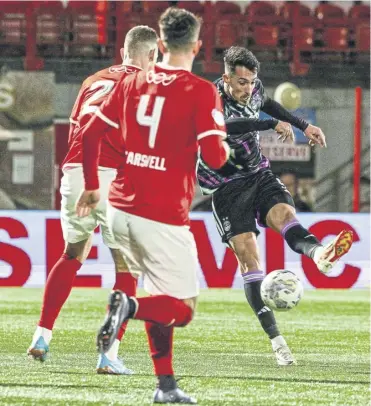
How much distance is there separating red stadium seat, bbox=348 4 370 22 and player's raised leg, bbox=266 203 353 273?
1332 centimetres

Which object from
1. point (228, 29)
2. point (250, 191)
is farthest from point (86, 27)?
point (250, 191)

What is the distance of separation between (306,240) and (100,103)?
5.01ft

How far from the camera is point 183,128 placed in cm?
492

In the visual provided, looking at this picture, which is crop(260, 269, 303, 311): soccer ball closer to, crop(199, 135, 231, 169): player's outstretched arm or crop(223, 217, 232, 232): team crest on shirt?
crop(223, 217, 232, 232): team crest on shirt

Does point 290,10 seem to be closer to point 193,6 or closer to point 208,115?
point 193,6

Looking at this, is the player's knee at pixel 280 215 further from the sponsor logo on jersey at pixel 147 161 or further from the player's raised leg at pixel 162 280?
the sponsor logo on jersey at pixel 147 161

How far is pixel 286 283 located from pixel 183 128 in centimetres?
211

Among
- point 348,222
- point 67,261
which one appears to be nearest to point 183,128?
point 67,261

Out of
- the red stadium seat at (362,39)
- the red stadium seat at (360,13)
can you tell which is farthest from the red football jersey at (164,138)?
the red stadium seat at (360,13)

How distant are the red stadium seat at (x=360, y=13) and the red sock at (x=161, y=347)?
50.9 ft

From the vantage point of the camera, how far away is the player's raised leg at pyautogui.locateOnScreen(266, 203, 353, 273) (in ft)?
20.7

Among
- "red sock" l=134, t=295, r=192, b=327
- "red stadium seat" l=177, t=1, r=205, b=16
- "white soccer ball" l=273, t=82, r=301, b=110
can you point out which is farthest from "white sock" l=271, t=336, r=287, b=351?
"red stadium seat" l=177, t=1, r=205, b=16

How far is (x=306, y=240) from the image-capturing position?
6863mm

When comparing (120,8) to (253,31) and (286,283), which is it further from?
(286,283)
